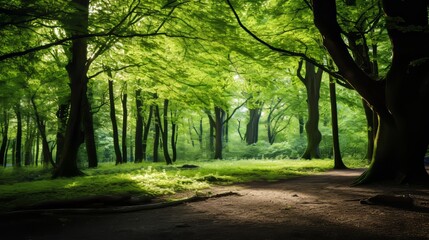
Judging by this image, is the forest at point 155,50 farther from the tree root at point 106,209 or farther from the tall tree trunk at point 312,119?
the tree root at point 106,209

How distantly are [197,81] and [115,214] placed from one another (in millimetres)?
10475

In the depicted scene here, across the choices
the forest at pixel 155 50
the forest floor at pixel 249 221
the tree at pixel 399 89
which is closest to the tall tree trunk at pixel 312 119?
the forest at pixel 155 50

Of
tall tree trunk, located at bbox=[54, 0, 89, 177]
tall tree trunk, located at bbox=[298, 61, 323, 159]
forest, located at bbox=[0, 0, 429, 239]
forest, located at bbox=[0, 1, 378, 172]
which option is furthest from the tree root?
tall tree trunk, located at bbox=[298, 61, 323, 159]

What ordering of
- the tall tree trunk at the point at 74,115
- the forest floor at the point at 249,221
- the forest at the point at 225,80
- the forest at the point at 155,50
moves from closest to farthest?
the forest floor at the point at 249,221 < the forest at the point at 225,80 < the forest at the point at 155,50 < the tall tree trunk at the point at 74,115

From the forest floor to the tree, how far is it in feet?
6.77

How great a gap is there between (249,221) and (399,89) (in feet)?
22.3

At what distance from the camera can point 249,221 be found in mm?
5797

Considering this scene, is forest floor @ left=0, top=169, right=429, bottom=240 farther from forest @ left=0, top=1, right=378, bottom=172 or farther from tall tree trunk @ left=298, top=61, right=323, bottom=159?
tall tree trunk @ left=298, top=61, right=323, bottom=159

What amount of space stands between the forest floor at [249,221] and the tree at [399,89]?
81.2 inches

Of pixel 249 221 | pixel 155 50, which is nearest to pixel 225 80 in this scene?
pixel 155 50

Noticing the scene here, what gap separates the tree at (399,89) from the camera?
938 centimetres

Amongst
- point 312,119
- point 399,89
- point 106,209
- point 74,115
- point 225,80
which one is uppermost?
point 225,80

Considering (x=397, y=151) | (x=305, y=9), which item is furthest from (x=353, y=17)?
(x=397, y=151)

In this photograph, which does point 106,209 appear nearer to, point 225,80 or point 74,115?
point 74,115
